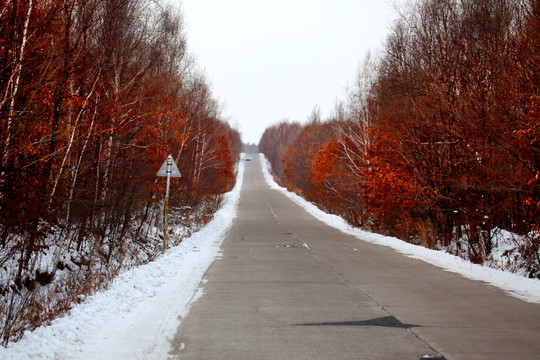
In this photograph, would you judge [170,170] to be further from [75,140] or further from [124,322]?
[124,322]

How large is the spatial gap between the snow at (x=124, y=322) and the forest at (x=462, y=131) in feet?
25.4

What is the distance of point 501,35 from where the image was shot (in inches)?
579

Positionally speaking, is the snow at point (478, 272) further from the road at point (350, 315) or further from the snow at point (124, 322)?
the snow at point (124, 322)

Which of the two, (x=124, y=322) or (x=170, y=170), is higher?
(x=170, y=170)

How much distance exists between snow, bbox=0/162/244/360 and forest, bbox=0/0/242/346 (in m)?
0.42

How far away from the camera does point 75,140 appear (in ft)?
35.4

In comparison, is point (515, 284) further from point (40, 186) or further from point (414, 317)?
point (40, 186)

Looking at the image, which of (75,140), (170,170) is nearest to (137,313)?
(75,140)

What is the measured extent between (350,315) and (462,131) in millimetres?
9810

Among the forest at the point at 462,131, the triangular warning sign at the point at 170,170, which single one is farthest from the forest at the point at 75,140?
the forest at the point at 462,131

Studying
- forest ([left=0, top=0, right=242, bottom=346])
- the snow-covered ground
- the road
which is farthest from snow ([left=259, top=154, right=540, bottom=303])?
forest ([left=0, top=0, right=242, bottom=346])

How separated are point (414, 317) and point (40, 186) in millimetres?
8410

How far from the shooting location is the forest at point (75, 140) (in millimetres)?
9516

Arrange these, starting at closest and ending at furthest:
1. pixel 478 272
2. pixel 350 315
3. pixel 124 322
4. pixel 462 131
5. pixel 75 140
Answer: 1. pixel 124 322
2. pixel 350 315
3. pixel 75 140
4. pixel 478 272
5. pixel 462 131
